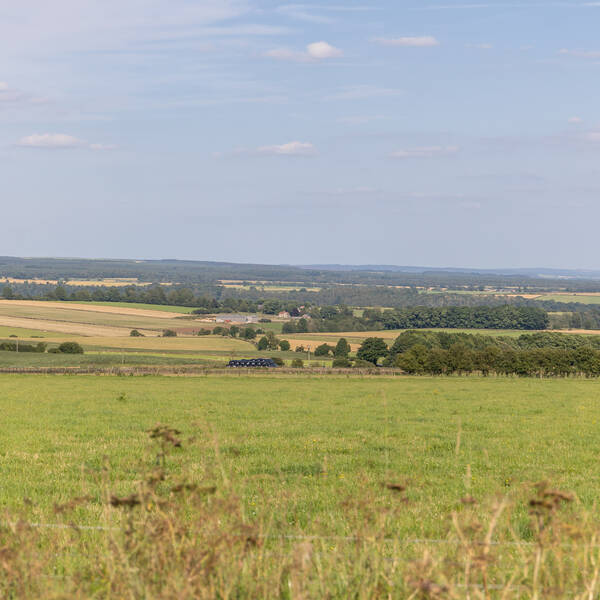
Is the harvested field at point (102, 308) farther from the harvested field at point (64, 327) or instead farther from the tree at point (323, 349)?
the tree at point (323, 349)

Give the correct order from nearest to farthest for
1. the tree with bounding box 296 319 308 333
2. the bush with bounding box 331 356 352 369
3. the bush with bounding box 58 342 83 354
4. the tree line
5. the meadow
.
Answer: the meadow
the tree line
the bush with bounding box 331 356 352 369
the bush with bounding box 58 342 83 354
the tree with bounding box 296 319 308 333

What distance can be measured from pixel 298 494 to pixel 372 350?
80.8m

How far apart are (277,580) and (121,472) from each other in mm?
A: 8819

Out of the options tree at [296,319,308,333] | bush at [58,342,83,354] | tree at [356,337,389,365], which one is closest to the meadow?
bush at [58,342,83,354]

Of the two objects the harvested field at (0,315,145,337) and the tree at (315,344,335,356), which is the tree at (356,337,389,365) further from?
the harvested field at (0,315,145,337)

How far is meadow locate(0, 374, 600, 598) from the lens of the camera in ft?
19.5

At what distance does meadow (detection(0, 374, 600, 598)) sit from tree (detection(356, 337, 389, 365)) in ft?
165

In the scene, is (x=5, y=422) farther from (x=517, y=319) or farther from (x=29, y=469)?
(x=517, y=319)

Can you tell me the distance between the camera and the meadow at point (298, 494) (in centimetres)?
593

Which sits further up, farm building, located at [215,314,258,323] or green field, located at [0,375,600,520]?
green field, located at [0,375,600,520]

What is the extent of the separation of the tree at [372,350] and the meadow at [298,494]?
5021 centimetres

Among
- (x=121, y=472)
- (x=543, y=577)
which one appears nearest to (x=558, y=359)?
(x=121, y=472)

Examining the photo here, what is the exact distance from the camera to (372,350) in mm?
92375

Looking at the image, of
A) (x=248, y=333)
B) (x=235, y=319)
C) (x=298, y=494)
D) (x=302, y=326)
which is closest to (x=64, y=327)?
(x=248, y=333)
